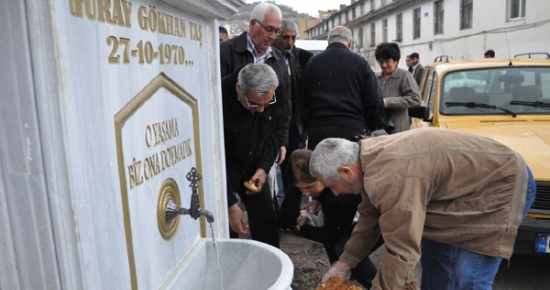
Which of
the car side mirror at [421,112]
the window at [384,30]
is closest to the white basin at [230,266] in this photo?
the car side mirror at [421,112]

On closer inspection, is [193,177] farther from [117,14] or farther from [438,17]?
[438,17]

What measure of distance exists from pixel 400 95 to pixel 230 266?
3171mm

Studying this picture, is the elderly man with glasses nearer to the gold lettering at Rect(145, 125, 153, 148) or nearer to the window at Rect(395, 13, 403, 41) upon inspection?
the gold lettering at Rect(145, 125, 153, 148)

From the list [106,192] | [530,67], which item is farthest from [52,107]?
[530,67]

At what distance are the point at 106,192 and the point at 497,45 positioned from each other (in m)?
16.4

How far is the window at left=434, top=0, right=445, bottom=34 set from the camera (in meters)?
20.1

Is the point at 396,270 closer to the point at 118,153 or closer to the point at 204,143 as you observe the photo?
the point at 204,143

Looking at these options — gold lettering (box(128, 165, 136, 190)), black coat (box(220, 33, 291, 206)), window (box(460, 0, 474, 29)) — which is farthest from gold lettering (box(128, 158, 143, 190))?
window (box(460, 0, 474, 29))

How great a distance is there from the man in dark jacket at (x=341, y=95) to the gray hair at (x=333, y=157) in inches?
60.5

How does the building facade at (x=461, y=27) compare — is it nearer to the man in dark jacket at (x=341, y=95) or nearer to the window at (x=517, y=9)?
the window at (x=517, y=9)

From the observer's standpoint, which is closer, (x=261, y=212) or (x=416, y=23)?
(x=261, y=212)

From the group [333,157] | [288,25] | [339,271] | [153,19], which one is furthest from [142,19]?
[288,25]

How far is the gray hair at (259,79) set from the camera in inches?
94.4

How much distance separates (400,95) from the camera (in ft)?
15.1
